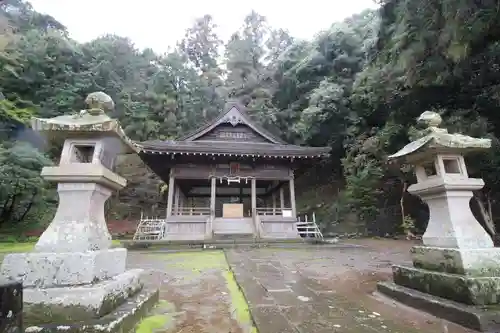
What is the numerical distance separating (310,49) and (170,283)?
26.4 meters

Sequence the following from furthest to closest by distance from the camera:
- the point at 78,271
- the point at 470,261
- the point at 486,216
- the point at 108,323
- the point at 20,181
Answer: the point at 20,181 → the point at 486,216 → the point at 470,261 → the point at 78,271 → the point at 108,323

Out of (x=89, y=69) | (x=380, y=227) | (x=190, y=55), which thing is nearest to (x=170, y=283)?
(x=380, y=227)

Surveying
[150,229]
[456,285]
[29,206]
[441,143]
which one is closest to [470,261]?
[456,285]

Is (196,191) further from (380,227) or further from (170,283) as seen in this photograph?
(170,283)

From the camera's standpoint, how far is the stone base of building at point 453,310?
2287 mm

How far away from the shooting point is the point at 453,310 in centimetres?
252

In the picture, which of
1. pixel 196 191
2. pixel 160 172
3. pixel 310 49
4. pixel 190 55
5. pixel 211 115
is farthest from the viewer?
pixel 190 55

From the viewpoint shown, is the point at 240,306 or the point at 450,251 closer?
the point at 450,251

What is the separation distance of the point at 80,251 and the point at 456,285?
134 inches

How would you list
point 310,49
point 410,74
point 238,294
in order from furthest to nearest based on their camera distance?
point 310,49 → point 410,74 → point 238,294

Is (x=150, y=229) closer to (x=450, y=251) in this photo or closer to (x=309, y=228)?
(x=309, y=228)

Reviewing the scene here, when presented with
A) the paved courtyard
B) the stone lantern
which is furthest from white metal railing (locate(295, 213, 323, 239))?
the stone lantern

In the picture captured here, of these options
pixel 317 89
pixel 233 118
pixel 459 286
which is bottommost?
pixel 459 286

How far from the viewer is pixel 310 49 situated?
87.2 ft
